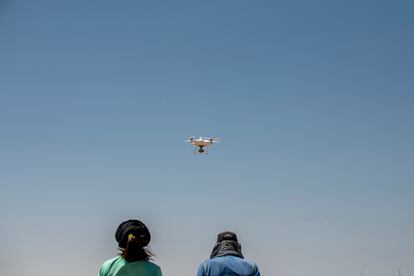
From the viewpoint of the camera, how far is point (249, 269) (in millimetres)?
12992

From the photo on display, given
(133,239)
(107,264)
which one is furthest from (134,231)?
(107,264)

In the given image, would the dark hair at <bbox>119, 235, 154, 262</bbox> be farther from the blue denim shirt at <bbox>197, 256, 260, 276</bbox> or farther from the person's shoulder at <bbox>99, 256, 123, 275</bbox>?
the blue denim shirt at <bbox>197, 256, 260, 276</bbox>

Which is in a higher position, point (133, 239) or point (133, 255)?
point (133, 239)

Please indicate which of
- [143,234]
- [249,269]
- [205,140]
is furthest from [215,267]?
[205,140]

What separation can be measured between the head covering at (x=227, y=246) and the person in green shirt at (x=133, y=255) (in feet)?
4.67

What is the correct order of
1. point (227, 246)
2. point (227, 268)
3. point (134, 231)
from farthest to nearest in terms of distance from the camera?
1. point (227, 246)
2. point (227, 268)
3. point (134, 231)

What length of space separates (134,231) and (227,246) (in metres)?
1.93

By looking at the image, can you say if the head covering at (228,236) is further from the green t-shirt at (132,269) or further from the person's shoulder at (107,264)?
the person's shoulder at (107,264)

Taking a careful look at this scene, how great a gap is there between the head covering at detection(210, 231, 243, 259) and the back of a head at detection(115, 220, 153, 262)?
1.50 meters

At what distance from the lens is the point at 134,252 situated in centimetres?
1223

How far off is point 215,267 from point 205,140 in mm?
70379

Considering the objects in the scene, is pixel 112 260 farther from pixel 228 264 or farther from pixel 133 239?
pixel 228 264

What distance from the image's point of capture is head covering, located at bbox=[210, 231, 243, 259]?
13.2 metres

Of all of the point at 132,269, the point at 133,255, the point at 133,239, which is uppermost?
the point at 133,239
